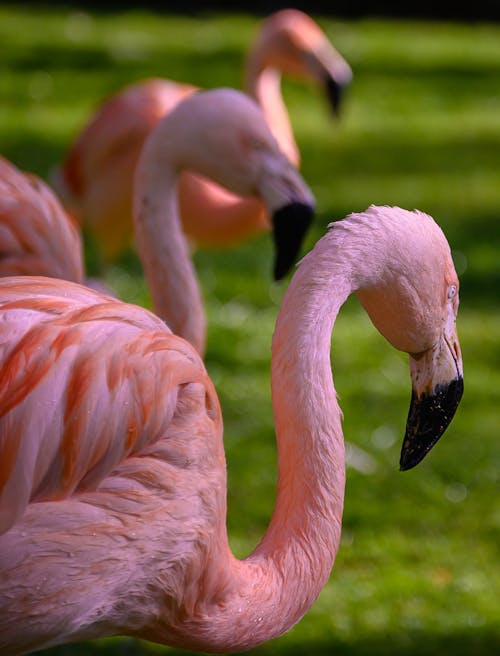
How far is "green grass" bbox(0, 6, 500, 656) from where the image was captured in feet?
12.3

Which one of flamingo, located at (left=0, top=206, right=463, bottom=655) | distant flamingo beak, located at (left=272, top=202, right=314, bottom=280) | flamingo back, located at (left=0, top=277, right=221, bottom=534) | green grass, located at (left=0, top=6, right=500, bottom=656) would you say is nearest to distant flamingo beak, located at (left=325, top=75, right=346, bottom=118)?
green grass, located at (left=0, top=6, right=500, bottom=656)

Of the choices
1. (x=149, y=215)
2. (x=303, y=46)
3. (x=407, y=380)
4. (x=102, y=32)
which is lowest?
(x=102, y=32)

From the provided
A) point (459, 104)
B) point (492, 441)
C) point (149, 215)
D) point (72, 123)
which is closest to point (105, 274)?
point (492, 441)

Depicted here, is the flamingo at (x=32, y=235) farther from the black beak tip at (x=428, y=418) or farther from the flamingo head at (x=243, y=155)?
the black beak tip at (x=428, y=418)

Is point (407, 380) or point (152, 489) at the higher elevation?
point (152, 489)

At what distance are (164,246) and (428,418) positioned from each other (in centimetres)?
103

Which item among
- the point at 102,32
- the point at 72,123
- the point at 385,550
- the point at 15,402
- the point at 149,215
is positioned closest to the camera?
the point at 15,402

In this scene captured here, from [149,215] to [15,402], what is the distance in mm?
1093

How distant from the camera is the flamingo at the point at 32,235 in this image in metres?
3.18

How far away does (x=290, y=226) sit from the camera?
3.14 metres

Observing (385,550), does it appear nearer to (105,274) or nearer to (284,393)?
(284,393)

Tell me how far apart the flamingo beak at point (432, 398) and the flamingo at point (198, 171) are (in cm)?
78

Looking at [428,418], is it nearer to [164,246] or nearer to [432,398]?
[432,398]

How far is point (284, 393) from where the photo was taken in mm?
2367
